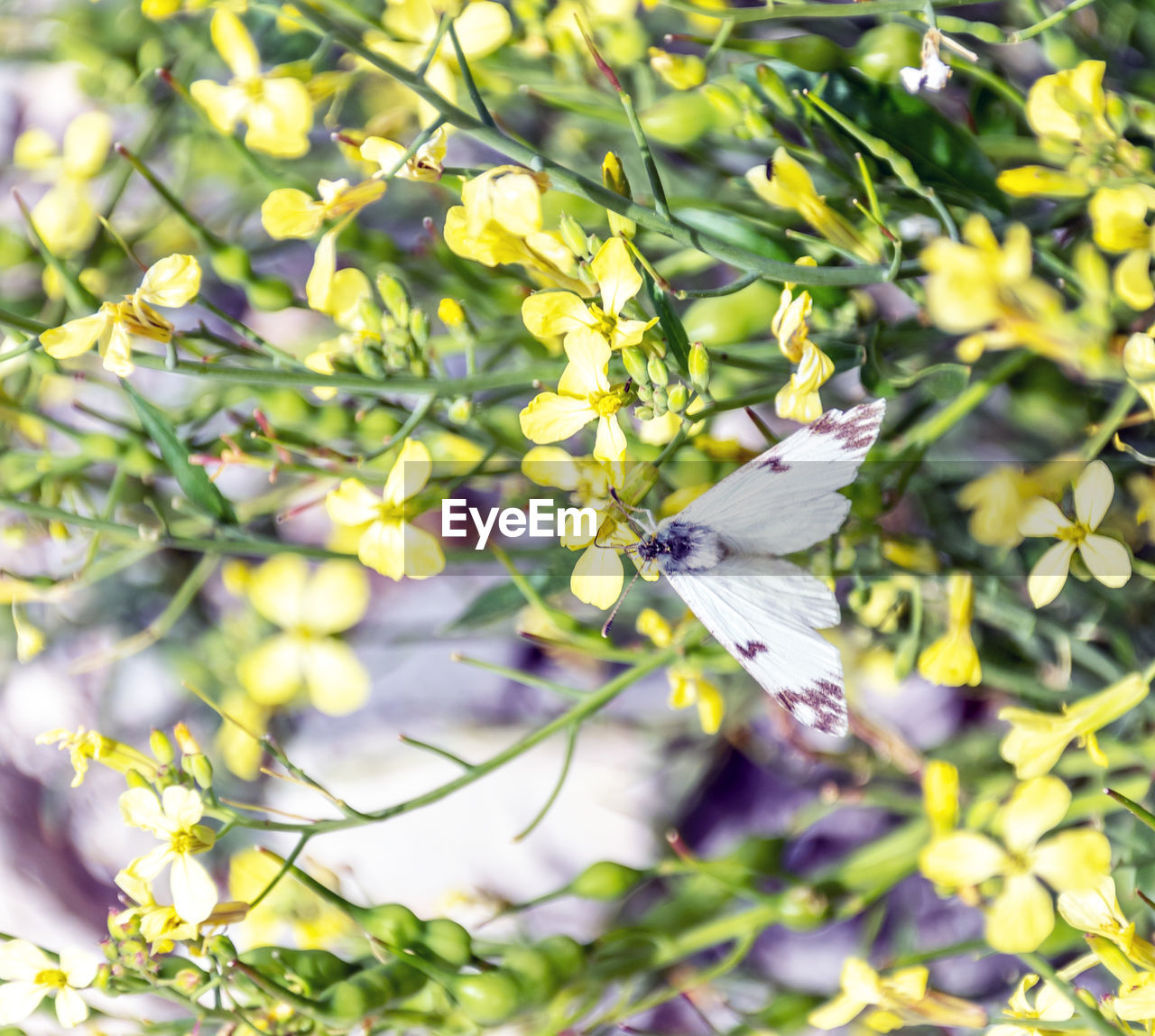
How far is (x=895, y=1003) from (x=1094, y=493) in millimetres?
340

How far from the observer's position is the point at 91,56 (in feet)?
2.68

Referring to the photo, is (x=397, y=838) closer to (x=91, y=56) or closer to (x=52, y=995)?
(x=52, y=995)

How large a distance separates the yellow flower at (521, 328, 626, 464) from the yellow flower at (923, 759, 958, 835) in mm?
345

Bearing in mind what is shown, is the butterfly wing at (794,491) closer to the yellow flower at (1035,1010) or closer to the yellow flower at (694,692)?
the yellow flower at (694,692)

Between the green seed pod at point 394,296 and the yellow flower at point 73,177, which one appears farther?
the yellow flower at point 73,177

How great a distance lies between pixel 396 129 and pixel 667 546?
0.43 meters

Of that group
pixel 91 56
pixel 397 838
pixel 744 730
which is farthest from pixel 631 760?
pixel 91 56

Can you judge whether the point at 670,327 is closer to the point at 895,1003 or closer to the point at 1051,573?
the point at 1051,573

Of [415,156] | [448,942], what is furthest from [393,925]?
[415,156]

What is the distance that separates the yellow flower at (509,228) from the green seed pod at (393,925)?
0.40m

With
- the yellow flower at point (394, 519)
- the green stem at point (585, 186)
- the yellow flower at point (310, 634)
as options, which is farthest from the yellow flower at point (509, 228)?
the yellow flower at point (310, 634)

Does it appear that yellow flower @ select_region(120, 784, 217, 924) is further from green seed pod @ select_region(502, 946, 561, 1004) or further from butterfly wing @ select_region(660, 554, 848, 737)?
butterfly wing @ select_region(660, 554, 848, 737)

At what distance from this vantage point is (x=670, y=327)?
490 mm

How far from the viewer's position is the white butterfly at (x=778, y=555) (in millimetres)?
493
